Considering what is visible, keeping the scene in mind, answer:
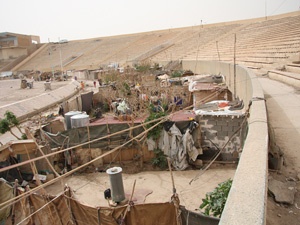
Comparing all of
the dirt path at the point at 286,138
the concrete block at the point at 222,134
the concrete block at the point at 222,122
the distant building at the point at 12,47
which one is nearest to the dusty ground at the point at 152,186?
the concrete block at the point at 222,134

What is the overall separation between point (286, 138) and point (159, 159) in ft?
19.6

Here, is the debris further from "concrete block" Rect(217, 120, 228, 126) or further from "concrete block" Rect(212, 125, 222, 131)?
"concrete block" Rect(212, 125, 222, 131)

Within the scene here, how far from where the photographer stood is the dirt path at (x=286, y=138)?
8.82 feet

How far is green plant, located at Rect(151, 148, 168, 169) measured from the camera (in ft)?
32.1

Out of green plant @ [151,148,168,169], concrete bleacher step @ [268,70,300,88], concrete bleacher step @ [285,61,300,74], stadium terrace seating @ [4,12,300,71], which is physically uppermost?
stadium terrace seating @ [4,12,300,71]

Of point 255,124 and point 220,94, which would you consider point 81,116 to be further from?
point 255,124

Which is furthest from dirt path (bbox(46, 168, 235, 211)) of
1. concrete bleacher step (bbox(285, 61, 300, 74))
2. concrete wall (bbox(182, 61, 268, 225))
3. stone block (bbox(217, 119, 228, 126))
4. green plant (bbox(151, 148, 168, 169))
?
concrete bleacher step (bbox(285, 61, 300, 74))

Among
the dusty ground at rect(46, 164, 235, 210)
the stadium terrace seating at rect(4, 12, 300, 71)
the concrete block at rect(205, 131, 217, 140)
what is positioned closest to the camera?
the dusty ground at rect(46, 164, 235, 210)

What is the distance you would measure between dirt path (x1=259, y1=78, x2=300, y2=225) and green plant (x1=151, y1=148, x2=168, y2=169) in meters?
4.19

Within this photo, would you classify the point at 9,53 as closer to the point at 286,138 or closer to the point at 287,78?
the point at 287,78

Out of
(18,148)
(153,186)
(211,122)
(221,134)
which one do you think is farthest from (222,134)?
(18,148)

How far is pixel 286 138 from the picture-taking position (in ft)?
14.4

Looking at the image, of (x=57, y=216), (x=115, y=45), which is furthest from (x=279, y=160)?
(x=115, y=45)

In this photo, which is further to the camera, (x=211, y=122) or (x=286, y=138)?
(x=211, y=122)
